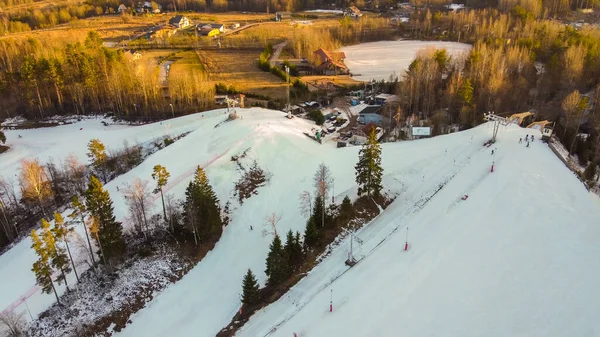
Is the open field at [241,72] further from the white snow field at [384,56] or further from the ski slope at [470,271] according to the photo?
the ski slope at [470,271]

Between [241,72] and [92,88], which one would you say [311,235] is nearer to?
[92,88]

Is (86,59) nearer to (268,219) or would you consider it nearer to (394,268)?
(268,219)

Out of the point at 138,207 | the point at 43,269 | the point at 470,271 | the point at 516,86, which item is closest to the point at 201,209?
the point at 138,207

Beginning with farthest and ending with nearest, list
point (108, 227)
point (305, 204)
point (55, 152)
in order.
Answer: point (55, 152) < point (305, 204) < point (108, 227)

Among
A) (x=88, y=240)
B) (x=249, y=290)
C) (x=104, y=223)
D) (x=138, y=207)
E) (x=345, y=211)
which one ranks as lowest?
(x=249, y=290)

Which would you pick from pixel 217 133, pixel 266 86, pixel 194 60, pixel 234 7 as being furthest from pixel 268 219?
pixel 234 7

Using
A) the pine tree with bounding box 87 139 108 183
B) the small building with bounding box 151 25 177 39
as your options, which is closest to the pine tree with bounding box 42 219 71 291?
the pine tree with bounding box 87 139 108 183
